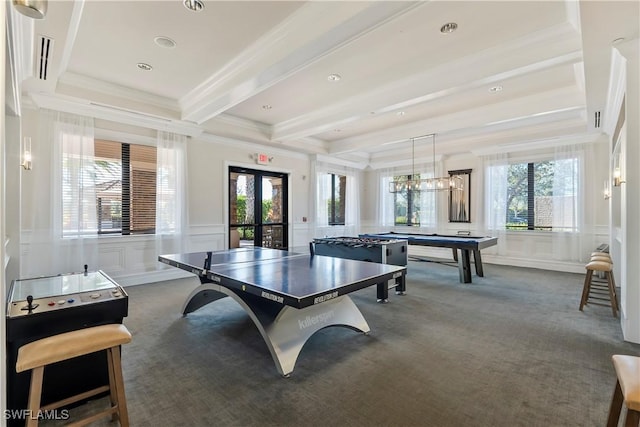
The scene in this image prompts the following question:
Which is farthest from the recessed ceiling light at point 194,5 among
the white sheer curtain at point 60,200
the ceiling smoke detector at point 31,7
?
the white sheer curtain at point 60,200

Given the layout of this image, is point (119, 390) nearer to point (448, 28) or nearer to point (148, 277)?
point (448, 28)

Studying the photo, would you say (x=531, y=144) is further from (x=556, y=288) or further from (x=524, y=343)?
(x=524, y=343)

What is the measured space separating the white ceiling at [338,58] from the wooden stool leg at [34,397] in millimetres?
2586

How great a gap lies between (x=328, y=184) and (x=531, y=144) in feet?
16.1

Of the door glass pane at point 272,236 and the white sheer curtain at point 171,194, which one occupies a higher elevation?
the white sheer curtain at point 171,194

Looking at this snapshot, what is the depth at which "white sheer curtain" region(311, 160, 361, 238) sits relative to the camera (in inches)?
320

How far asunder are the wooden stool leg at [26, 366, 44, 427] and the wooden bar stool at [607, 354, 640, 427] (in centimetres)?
258

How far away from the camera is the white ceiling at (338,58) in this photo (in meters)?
2.66

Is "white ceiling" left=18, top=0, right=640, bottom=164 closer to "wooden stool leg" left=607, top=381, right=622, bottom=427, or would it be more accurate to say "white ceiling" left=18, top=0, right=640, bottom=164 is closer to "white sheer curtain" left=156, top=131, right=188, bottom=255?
"white sheer curtain" left=156, top=131, right=188, bottom=255

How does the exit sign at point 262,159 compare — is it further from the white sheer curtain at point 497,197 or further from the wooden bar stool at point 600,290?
the wooden bar stool at point 600,290

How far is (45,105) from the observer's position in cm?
423

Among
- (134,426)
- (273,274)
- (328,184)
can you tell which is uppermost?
(328,184)

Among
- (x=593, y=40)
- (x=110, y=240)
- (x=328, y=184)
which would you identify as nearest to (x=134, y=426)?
(x=110, y=240)

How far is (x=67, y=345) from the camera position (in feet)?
4.98
